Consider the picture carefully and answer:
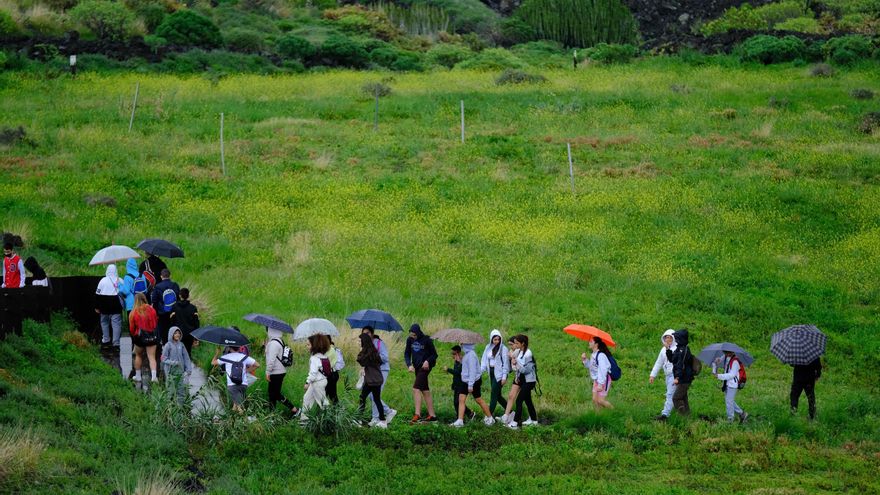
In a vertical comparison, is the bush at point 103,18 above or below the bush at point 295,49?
above

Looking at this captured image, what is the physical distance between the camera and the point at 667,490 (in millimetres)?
13750

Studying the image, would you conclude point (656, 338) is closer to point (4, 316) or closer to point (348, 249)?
point (348, 249)

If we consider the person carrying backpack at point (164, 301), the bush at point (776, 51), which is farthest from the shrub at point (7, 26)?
the person carrying backpack at point (164, 301)

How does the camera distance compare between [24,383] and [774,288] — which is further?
[774,288]

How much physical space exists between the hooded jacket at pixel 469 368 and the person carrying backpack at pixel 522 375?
19.7 inches

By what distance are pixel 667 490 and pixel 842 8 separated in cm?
6031

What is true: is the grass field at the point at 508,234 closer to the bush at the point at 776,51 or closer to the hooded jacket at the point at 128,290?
the bush at the point at 776,51

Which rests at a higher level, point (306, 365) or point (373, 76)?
point (373, 76)

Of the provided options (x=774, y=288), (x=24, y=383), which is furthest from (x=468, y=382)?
(x=774, y=288)

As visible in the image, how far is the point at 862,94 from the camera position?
39438mm

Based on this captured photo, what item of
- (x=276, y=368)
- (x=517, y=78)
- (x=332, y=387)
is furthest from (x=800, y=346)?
(x=517, y=78)

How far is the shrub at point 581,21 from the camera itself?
6247 cm

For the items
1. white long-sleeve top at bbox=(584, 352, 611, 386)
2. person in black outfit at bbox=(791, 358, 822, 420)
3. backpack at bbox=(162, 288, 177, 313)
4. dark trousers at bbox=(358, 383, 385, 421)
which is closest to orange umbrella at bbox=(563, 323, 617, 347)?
white long-sleeve top at bbox=(584, 352, 611, 386)

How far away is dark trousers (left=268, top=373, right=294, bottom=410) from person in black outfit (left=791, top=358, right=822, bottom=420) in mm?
7308
